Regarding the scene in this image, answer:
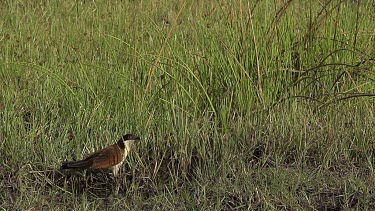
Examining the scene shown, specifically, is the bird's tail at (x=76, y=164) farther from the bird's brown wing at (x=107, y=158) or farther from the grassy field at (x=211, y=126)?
the grassy field at (x=211, y=126)

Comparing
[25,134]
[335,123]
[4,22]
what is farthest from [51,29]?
[335,123]

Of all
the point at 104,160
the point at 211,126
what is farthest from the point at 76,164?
the point at 211,126

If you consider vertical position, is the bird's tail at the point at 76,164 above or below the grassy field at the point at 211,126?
above

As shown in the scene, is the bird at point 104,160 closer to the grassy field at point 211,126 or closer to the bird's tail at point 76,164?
the bird's tail at point 76,164

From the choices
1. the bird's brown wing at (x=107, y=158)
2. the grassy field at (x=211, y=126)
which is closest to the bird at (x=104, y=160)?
the bird's brown wing at (x=107, y=158)

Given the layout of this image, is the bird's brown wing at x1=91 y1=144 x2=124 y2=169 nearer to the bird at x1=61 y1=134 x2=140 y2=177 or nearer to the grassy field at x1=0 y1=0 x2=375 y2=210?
the bird at x1=61 y1=134 x2=140 y2=177

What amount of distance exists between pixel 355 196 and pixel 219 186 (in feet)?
1.97

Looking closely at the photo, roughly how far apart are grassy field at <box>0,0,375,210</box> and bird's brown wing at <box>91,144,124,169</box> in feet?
0.50

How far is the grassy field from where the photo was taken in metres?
3.39

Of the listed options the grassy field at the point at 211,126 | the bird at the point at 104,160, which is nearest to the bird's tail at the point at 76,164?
the bird at the point at 104,160

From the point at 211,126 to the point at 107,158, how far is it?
0.89 meters

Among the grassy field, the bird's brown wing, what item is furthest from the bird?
the grassy field

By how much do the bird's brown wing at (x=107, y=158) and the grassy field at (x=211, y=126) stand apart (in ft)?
0.50

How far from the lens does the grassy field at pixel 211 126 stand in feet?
11.1
